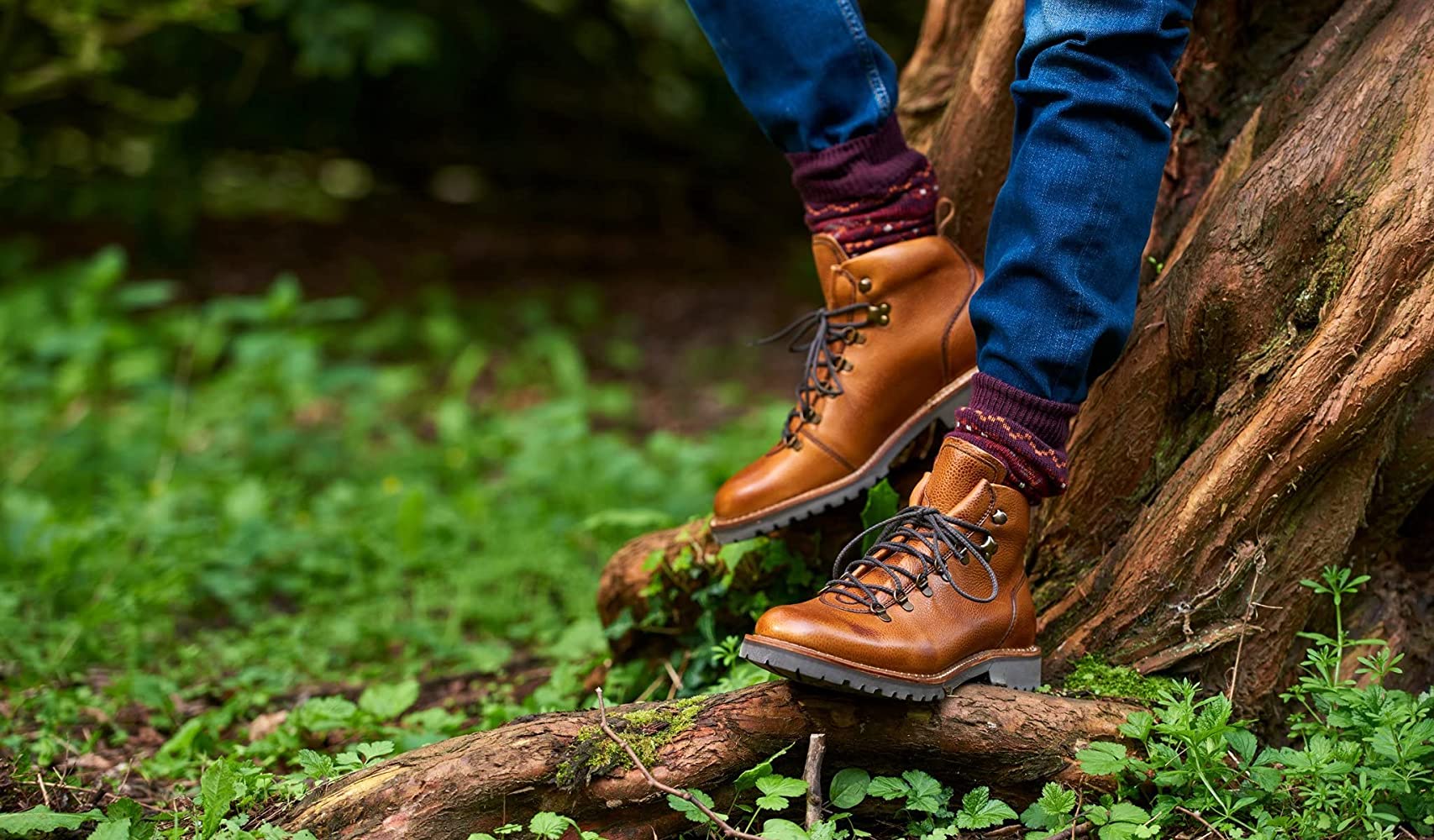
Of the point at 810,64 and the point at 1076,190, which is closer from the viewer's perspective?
the point at 1076,190

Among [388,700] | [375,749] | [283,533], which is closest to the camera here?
[375,749]

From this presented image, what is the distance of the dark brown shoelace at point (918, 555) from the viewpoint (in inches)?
69.4

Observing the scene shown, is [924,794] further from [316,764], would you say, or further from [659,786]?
[316,764]

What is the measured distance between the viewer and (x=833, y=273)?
2.11 m

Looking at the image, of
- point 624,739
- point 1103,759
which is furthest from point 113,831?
point 1103,759

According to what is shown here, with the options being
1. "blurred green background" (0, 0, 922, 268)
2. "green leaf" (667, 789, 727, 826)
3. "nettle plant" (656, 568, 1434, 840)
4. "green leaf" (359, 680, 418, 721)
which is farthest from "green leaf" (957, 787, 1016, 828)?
"blurred green background" (0, 0, 922, 268)

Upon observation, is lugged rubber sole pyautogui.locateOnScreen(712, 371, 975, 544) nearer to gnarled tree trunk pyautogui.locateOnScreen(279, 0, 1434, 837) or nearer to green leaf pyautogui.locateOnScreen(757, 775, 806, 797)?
gnarled tree trunk pyautogui.locateOnScreen(279, 0, 1434, 837)

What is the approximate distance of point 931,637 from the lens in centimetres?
172

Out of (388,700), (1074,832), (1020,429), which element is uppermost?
(1020,429)

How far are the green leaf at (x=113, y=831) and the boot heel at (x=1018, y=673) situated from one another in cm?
124

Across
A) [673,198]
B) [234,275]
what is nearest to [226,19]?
[234,275]

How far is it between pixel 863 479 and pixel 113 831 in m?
1.24

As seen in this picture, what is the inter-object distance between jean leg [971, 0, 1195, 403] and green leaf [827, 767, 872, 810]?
2.01 ft

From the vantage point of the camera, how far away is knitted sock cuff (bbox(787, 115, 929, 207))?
2.06m
